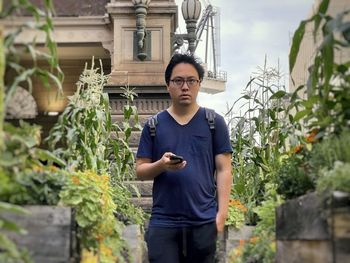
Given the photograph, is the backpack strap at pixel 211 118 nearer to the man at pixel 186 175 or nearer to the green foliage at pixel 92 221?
the man at pixel 186 175

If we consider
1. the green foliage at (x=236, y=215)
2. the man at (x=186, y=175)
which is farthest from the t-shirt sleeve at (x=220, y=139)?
the green foliage at (x=236, y=215)

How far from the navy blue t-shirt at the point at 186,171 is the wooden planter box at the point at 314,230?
0.61 meters

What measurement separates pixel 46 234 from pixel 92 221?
69 cm

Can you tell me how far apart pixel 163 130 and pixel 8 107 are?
53.7 inches

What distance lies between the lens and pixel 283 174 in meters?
3.44

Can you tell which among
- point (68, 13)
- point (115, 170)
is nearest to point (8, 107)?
point (115, 170)

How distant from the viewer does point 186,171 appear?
3.70 metres

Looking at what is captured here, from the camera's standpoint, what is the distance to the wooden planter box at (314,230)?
8.11 ft

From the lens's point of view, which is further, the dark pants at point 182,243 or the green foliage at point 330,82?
the dark pants at point 182,243

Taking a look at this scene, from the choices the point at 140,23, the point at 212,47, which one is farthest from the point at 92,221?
the point at 212,47

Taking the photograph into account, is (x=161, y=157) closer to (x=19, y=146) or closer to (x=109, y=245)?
(x=109, y=245)

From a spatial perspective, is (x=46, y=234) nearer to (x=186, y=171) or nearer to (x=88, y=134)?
(x=186, y=171)

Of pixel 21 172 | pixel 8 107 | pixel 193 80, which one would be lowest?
pixel 21 172

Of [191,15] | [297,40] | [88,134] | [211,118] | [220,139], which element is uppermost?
[191,15]
